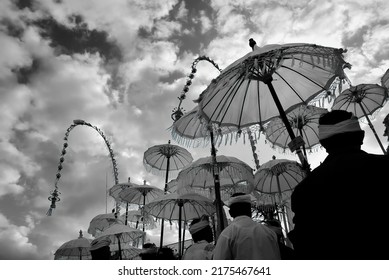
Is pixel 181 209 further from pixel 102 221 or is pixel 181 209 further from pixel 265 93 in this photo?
pixel 102 221

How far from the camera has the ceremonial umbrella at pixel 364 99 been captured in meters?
10.4

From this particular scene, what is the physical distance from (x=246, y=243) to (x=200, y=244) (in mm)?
1988

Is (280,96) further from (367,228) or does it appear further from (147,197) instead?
(147,197)

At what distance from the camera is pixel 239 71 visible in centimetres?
438

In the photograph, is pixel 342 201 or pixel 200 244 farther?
pixel 200 244

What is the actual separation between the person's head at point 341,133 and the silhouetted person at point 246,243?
1.58 meters

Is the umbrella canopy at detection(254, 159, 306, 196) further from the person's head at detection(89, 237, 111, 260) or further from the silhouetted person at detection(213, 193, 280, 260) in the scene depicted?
the silhouetted person at detection(213, 193, 280, 260)

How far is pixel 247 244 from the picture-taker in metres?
3.49

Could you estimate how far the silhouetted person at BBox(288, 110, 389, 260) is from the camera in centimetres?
196

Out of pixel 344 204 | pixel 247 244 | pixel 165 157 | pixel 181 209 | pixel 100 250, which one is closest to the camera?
pixel 344 204

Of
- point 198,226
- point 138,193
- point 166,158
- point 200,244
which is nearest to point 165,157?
point 166,158

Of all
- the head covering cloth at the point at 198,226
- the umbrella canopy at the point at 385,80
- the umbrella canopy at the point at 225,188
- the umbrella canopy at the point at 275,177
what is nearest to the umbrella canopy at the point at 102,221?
the umbrella canopy at the point at 225,188

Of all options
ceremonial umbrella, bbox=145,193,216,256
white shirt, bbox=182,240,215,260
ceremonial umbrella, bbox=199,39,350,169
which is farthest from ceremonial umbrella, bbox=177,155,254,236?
white shirt, bbox=182,240,215,260

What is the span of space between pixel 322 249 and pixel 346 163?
620 mm
